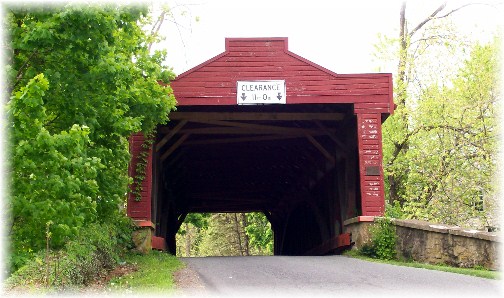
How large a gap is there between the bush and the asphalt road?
173 cm

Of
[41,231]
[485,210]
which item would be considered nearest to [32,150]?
[41,231]

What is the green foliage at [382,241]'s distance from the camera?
1450 centimetres

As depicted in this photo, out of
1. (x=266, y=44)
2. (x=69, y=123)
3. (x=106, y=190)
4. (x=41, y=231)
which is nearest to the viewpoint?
(x=41, y=231)

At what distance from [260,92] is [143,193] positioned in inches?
150

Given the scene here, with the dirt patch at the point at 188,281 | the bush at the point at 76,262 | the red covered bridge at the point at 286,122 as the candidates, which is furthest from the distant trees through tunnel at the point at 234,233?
the dirt patch at the point at 188,281

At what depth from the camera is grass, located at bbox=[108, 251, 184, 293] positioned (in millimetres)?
9116

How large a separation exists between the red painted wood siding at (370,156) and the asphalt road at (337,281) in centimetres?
298

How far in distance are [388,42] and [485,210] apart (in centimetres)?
1041

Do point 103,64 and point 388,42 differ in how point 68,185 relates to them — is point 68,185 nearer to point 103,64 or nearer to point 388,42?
point 103,64

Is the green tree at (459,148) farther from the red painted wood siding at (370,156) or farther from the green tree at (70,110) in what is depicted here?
the green tree at (70,110)

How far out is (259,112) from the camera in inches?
682

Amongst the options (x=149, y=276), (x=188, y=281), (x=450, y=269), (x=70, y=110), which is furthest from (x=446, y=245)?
(x=70, y=110)

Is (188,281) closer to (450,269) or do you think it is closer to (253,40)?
(450,269)

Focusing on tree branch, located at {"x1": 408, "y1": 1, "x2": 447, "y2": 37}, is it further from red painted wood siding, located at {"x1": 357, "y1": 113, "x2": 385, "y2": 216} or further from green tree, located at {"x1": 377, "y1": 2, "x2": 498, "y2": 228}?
red painted wood siding, located at {"x1": 357, "y1": 113, "x2": 385, "y2": 216}
